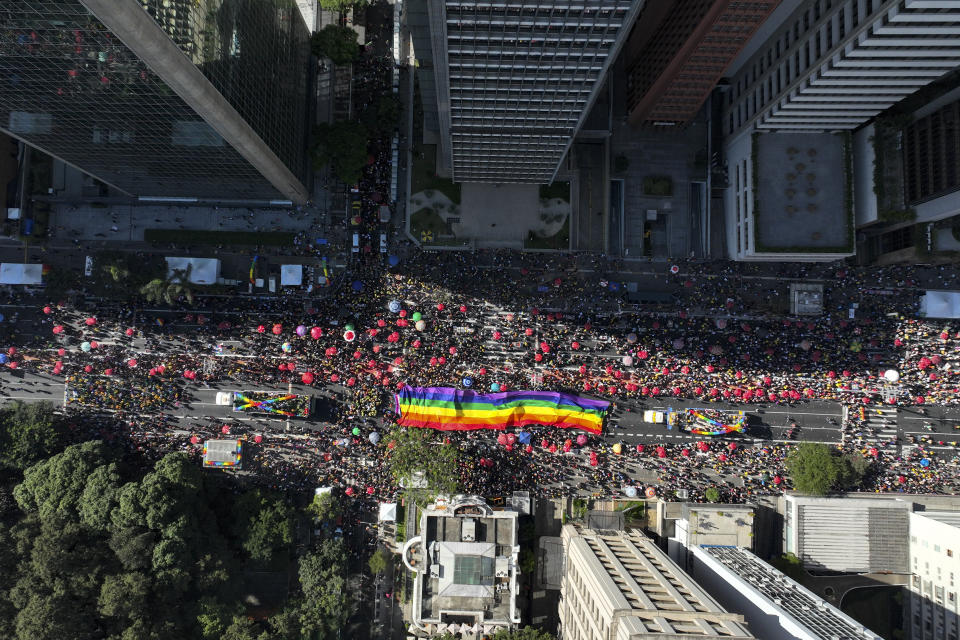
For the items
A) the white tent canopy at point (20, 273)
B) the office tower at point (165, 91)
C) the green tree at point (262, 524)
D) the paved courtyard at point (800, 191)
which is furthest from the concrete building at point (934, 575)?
the white tent canopy at point (20, 273)

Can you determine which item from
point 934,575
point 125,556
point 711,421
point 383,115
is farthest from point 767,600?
point 125,556

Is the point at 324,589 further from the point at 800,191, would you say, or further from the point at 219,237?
the point at 800,191

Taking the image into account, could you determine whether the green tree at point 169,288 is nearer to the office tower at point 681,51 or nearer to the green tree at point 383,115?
the green tree at point 383,115

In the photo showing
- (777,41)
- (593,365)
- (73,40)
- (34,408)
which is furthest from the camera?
(593,365)

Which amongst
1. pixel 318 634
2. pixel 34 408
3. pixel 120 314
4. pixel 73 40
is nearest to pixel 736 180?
pixel 73 40

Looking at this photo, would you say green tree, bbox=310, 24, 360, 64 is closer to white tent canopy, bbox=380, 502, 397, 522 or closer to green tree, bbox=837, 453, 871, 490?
white tent canopy, bbox=380, 502, 397, 522

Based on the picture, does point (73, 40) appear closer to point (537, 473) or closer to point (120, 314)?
point (120, 314)
